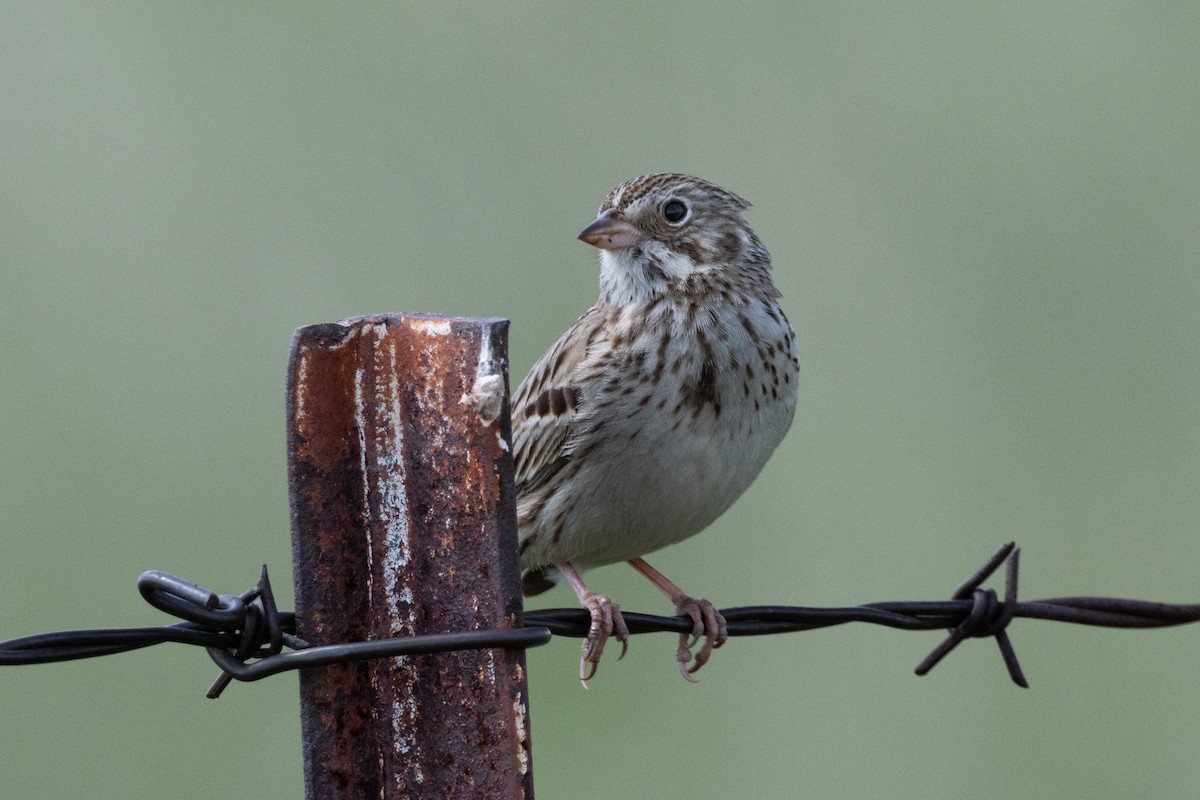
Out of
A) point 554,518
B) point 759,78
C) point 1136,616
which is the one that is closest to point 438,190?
point 759,78

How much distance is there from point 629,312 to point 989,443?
341cm

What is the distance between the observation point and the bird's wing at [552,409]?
191 inches

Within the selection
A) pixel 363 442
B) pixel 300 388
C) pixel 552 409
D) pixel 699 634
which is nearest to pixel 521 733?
pixel 363 442

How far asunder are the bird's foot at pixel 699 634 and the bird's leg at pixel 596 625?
0.28 m

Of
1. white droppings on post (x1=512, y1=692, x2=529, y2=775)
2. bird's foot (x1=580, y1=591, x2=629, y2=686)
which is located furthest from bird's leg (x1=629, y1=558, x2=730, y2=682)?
white droppings on post (x1=512, y1=692, x2=529, y2=775)

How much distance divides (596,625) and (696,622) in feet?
1.06

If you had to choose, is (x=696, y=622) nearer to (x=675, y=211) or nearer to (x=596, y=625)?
(x=596, y=625)

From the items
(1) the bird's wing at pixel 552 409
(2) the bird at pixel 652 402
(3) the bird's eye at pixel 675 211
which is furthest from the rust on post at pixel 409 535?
(3) the bird's eye at pixel 675 211

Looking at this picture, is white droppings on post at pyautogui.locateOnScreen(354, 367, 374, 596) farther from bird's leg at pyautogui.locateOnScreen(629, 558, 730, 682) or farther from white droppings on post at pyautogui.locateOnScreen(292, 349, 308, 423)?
bird's leg at pyautogui.locateOnScreen(629, 558, 730, 682)

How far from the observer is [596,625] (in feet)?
14.4

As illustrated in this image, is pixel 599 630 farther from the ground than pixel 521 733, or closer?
farther from the ground

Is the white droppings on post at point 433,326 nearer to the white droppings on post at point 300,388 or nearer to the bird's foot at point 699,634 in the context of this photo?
the white droppings on post at point 300,388

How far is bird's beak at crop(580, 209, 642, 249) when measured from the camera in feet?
17.0

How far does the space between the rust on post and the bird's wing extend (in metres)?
1.93
